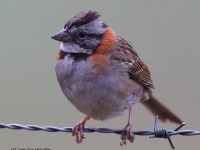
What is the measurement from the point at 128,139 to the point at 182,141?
1.31m

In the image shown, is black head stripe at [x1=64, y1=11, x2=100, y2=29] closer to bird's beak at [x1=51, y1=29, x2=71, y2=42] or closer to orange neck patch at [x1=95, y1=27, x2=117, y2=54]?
bird's beak at [x1=51, y1=29, x2=71, y2=42]

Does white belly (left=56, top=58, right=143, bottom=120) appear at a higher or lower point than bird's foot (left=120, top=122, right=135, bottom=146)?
higher

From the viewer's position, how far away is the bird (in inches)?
207

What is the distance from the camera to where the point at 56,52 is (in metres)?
7.81

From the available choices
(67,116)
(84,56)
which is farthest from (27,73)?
(84,56)

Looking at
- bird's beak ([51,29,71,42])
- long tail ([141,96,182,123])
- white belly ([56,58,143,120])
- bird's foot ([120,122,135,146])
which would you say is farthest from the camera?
long tail ([141,96,182,123])

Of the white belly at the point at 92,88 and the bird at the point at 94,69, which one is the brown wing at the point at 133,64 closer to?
the bird at the point at 94,69

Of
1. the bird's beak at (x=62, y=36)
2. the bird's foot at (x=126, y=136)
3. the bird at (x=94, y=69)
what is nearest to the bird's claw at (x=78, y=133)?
the bird at (x=94, y=69)

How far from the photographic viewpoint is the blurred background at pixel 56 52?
695cm

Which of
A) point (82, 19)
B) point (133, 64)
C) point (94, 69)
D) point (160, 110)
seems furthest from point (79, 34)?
point (160, 110)

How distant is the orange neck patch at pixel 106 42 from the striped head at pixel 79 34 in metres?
0.05

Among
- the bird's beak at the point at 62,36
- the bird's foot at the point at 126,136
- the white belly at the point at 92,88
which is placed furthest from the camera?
the bird's foot at the point at 126,136

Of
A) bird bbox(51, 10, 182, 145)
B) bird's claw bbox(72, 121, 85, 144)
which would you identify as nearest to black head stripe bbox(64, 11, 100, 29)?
bird bbox(51, 10, 182, 145)

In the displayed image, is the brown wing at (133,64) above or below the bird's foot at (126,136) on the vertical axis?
above
